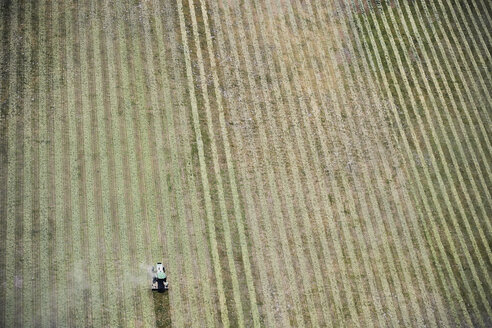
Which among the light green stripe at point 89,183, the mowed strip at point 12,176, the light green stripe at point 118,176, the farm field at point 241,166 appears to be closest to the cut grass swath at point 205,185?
the farm field at point 241,166

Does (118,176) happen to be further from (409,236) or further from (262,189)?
(409,236)

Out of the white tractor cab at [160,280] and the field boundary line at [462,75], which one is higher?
the field boundary line at [462,75]

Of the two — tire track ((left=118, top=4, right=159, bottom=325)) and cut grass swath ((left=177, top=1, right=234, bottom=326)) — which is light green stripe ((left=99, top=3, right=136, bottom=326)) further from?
cut grass swath ((left=177, top=1, right=234, bottom=326))

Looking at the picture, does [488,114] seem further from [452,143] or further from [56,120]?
[56,120]

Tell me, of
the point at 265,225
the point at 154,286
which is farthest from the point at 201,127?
the point at 154,286

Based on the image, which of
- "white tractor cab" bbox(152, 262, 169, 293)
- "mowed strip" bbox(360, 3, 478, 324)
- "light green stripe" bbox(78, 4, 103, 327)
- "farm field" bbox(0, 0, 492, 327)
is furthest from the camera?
"mowed strip" bbox(360, 3, 478, 324)

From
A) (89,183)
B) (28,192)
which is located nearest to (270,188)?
(89,183)

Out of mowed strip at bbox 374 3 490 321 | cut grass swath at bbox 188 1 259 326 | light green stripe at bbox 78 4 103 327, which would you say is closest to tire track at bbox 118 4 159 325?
light green stripe at bbox 78 4 103 327

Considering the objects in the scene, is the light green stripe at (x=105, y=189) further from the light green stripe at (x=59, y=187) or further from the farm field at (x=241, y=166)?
the light green stripe at (x=59, y=187)
